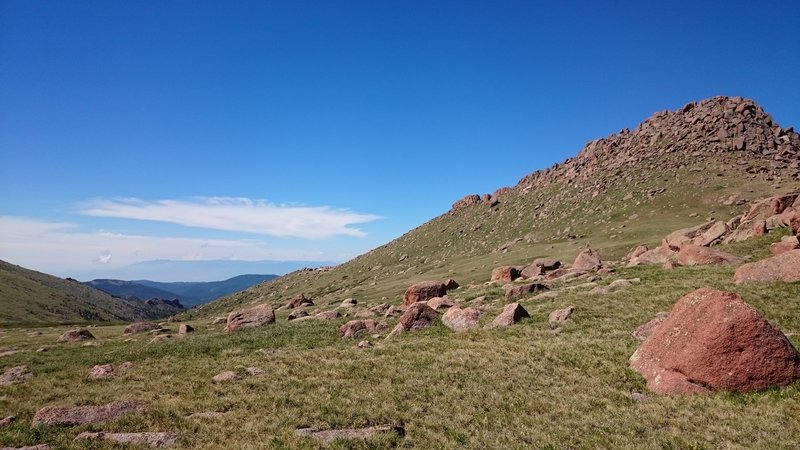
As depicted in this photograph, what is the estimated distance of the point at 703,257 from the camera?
39062 mm

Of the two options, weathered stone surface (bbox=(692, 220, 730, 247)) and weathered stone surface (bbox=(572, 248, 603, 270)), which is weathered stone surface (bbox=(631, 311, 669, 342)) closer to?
weathered stone surface (bbox=(572, 248, 603, 270))

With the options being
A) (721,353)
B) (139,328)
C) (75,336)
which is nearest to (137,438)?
(721,353)

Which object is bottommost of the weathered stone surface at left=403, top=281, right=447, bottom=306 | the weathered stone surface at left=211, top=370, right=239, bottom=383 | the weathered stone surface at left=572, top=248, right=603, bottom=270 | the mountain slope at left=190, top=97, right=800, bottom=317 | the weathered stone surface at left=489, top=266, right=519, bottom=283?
the weathered stone surface at left=211, top=370, right=239, bottom=383

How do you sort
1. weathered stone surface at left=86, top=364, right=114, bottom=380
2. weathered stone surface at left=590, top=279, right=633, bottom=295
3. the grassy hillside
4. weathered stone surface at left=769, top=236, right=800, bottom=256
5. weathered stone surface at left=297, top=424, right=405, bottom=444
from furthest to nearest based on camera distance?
weathered stone surface at left=769, top=236, right=800, bottom=256
weathered stone surface at left=590, top=279, right=633, bottom=295
weathered stone surface at left=86, top=364, right=114, bottom=380
weathered stone surface at left=297, top=424, right=405, bottom=444
the grassy hillside

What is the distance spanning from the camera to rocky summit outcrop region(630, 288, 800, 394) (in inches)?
665

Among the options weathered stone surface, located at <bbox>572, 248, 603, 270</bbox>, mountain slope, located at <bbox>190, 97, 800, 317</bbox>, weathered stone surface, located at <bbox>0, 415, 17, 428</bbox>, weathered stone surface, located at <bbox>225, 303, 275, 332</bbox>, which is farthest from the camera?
mountain slope, located at <bbox>190, 97, 800, 317</bbox>

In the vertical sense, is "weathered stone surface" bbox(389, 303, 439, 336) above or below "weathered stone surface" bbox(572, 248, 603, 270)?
below

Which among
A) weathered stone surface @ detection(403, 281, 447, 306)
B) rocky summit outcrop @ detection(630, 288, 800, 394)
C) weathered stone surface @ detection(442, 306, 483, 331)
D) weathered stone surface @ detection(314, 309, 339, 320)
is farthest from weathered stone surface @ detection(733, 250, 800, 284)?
weathered stone surface @ detection(314, 309, 339, 320)

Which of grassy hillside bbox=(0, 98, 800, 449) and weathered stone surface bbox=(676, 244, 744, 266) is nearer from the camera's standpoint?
grassy hillside bbox=(0, 98, 800, 449)

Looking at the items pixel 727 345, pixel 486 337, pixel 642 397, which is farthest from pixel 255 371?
pixel 727 345

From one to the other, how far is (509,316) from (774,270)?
1769 centimetres

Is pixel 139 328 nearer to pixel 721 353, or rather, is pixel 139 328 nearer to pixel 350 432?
pixel 350 432

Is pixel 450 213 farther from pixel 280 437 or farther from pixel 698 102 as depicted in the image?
pixel 280 437

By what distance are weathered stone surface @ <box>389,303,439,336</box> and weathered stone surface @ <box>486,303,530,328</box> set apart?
4.69 m
